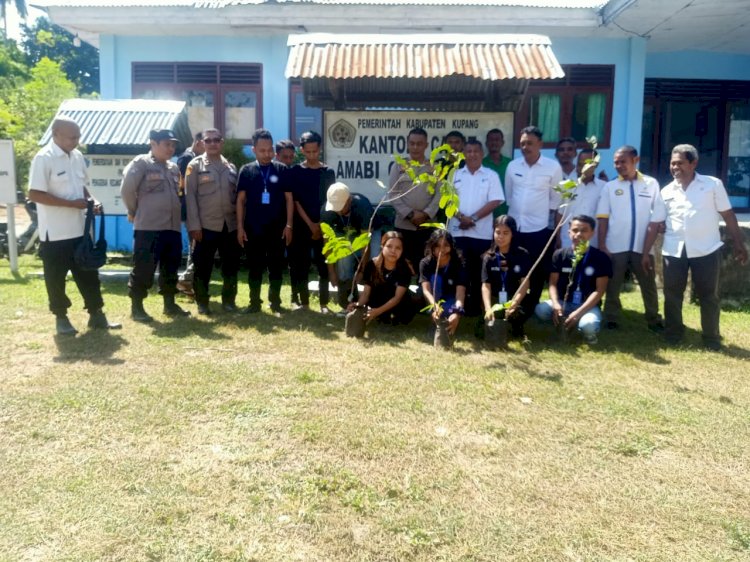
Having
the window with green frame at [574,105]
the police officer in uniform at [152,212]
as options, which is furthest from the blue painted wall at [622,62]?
the police officer in uniform at [152,212]

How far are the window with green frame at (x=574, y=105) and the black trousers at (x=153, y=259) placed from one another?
6.77 metres

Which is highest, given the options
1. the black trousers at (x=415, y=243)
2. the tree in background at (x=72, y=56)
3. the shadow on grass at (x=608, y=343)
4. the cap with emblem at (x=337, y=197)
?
the tree in background at (x=72, y=56)

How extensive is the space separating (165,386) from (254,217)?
2264 mm

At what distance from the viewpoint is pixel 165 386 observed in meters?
4.17

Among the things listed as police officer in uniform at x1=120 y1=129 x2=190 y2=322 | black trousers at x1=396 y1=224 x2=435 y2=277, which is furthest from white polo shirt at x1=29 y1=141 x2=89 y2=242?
black trousers at x1=396 y1=224 x2=435 y2=277

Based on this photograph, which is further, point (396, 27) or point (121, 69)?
point (121, 69)

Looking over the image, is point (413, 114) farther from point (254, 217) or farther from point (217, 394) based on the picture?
point (217, 394)

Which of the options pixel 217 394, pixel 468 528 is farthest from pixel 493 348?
pixel 468 528

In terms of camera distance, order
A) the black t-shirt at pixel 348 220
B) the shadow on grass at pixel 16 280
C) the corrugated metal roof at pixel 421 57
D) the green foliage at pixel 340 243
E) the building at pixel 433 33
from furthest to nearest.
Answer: the building at pixel 433 33, the shadow on grass at pixel 16 280, the corrugated metal roof at pixel 421 57, the black t-shirt at pixel 348 220, the green foliage at pixel 340 243

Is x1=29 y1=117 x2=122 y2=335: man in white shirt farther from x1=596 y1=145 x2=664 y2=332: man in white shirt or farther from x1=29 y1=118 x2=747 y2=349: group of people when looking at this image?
x1=596 y1=145 x2=664 y2=332: man in white shirt

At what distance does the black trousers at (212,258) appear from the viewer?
240 inches

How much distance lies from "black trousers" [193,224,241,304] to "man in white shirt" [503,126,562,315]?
8.72ft

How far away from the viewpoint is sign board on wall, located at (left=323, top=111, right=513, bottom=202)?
7.15m

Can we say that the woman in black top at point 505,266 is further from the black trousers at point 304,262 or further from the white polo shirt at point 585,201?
the black trousers at point 304,262
